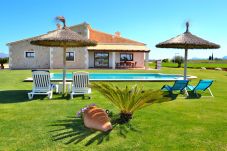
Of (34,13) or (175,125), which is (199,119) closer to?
(175,125)

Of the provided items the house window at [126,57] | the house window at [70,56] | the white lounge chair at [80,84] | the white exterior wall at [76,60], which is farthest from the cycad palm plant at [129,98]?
the house window at [126,57]

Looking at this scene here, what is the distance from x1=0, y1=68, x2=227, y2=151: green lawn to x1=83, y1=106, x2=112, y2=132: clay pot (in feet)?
0.65

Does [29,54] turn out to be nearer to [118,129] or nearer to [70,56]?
[70,56]

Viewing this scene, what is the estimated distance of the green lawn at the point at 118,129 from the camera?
568 cm

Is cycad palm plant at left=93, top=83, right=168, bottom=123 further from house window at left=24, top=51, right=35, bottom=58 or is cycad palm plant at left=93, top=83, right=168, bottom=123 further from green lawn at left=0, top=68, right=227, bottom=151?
house window at left=24, top=51, right=35, bottom=58

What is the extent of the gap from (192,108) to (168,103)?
1107mm

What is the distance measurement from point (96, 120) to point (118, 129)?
602mm

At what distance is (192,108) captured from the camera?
9547 mm

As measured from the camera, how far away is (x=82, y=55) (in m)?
35.7

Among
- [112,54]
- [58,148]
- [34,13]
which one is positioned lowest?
[58,148]

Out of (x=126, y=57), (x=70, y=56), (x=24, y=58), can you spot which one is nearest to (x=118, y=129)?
(x=70, y=56)

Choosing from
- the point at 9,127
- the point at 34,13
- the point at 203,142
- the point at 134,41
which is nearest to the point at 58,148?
the point at 9,127

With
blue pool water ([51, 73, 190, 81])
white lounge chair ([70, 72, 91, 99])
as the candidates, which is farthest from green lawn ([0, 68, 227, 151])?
blue pool water ([51, 73, 190, 81])

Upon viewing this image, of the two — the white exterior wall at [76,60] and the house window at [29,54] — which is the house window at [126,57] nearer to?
the white exterior wall at [76,60]
